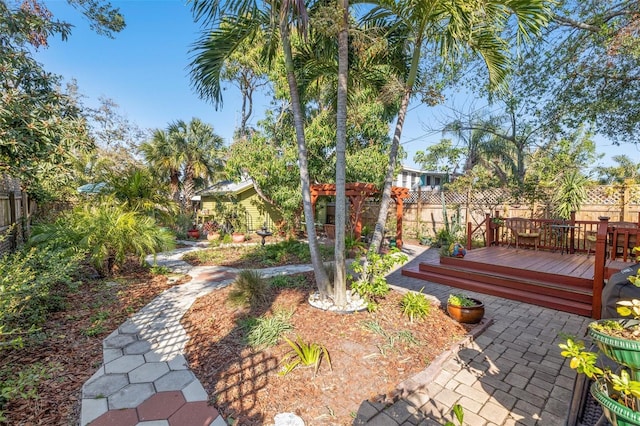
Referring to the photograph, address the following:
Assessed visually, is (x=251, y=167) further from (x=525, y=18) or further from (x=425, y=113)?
(x=525, y=18)

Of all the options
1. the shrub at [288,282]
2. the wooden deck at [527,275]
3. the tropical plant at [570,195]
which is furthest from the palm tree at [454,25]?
the tropical plant at [570,195]

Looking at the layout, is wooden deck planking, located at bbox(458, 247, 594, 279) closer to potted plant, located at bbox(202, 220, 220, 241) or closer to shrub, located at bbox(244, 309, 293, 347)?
shrub, located at bbox(244, 309, 293, 347)

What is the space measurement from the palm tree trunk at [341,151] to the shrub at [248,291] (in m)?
1.22

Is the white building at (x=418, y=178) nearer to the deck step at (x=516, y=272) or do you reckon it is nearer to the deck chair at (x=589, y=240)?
the deck chair at (x=589, y=240)

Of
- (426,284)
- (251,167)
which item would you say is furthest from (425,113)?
(426,284)

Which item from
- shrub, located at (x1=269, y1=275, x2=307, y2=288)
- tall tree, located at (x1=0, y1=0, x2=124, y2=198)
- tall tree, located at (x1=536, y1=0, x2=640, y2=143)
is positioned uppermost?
tall tree, located at (x1=536, y1=0, x2=640, y2=143)

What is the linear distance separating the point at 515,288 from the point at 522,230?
3734 mm

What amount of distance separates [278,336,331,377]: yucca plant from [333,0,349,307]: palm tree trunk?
1092 mm

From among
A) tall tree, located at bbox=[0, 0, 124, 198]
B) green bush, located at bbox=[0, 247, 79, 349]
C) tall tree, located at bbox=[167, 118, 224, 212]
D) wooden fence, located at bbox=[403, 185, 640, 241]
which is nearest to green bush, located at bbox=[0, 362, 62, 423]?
green bush, located at bbox=[0, 247, 79, 349]

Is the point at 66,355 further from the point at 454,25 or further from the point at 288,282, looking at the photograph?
A: the point at 454,25

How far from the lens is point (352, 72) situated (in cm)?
484

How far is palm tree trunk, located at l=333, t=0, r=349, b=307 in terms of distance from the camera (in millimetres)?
3729

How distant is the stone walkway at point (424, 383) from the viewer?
2.26 meters

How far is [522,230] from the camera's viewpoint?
810cm
